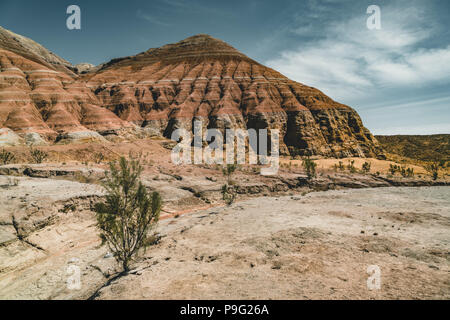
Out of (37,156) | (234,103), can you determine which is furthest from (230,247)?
(234,103)

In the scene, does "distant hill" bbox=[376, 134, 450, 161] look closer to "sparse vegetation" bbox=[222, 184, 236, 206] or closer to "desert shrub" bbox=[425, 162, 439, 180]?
"desert shrub" bbox=[425, 162, 439, 180]

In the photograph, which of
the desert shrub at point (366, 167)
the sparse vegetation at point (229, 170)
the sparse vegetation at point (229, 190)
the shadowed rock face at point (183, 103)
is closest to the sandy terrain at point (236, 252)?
the sparse vegetation at point (229, 190)

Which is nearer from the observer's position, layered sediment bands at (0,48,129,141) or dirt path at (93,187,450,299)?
dirt path at (93,187,450,299)

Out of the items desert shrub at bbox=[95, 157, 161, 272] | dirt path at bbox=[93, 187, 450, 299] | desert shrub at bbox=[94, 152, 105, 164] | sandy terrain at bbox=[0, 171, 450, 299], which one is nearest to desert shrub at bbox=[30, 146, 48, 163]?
desert shrub at bbox=[94, 152, 105, 164]

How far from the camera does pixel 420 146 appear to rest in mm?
68188

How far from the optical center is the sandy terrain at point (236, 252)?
770 cm

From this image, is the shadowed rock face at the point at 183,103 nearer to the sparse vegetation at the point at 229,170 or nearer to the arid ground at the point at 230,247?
the sparse vegetation at the point at 229,170

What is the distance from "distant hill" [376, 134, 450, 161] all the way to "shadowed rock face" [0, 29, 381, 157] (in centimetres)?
1319

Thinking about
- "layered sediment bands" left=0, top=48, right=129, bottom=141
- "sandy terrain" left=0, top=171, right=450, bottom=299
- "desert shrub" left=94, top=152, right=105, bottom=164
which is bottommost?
"sandy terrain" left=0, top=171, right=450, bottom=299

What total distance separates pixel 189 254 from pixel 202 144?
4655 centimetres

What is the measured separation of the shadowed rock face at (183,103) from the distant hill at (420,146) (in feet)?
43.3

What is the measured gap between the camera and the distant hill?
59625 millimetres

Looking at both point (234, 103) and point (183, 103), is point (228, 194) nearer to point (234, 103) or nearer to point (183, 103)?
point (234, 103)

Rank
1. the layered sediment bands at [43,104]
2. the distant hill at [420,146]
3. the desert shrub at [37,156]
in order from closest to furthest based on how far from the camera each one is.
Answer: the desert shrub at [37,156], the layered sediment bands at [43,104], the distant hill at [420,146]
